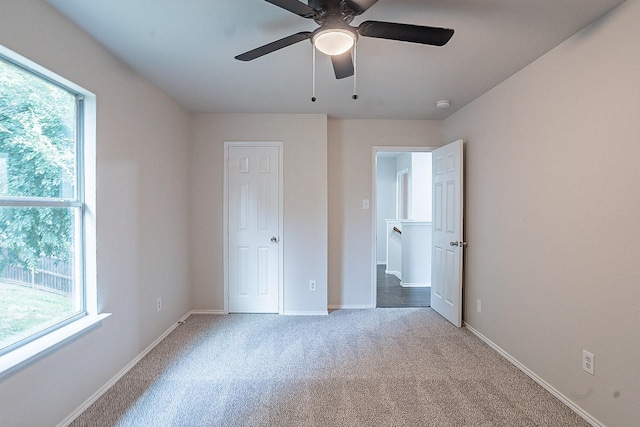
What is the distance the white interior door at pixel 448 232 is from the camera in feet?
10.2

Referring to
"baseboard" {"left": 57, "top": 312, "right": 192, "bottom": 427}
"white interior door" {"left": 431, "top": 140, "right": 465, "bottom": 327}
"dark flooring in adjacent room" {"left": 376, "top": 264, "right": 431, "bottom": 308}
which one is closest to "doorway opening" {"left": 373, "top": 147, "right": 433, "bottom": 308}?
"dark flooring in adjacent room" {"left": 376, "top": 264, "right": 431, "bottom": 308}

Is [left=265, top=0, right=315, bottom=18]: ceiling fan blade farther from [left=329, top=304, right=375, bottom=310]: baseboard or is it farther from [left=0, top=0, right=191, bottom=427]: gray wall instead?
[left=329, top=304, right=375, bottom=310]: baseboard

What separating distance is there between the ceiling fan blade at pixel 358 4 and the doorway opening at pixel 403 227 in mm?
2449

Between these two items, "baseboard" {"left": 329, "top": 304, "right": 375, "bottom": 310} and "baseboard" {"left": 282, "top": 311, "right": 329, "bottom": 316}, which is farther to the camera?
"baseboard" {"left": 329, "top": 304, "right": 375, "bottom": 310}

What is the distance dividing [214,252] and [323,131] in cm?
192

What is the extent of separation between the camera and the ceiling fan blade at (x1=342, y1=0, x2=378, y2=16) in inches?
50.3

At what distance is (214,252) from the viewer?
11.7 ft

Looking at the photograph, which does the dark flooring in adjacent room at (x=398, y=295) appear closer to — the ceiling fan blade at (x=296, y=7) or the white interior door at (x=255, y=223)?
the white interior door at (x=255, y=223)

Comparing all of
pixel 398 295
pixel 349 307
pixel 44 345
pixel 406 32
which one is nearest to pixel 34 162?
pixel 44 345

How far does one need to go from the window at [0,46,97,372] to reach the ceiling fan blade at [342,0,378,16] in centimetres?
162

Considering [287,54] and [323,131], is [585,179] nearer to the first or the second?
[287,54]

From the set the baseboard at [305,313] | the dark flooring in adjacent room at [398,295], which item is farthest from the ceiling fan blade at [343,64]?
the dark flooring in adjacent room at [398,295]

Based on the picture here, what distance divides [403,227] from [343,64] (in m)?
3.53

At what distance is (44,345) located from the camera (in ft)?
5.17
